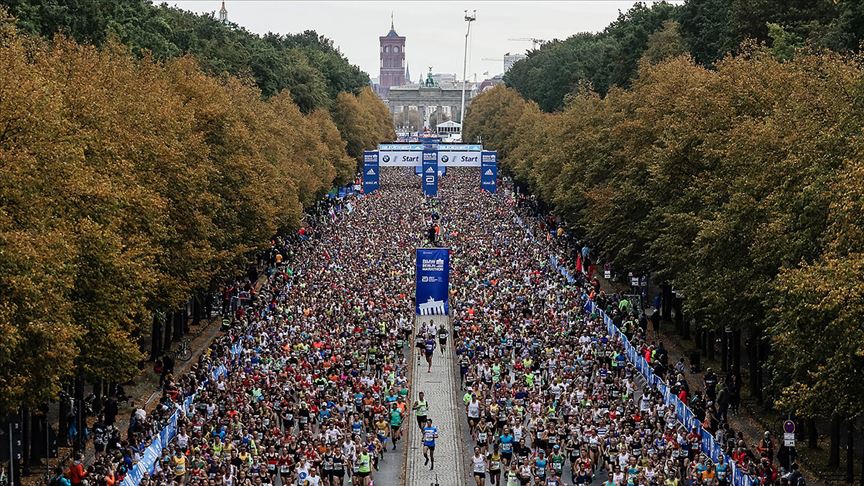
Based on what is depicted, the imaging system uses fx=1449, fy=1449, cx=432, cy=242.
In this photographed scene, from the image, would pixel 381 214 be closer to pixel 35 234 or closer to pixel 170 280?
pixel 170 280

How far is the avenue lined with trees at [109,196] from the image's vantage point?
3131 cm

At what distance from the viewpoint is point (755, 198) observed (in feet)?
145

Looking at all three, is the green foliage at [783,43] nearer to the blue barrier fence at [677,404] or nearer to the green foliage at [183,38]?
the blue barrier fence at [677,404]

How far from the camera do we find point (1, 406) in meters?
31.0

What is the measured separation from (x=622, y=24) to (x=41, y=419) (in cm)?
12724

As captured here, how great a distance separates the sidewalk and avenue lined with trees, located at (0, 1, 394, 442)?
8.04 m

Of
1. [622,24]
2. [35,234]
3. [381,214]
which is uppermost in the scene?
[622,24]

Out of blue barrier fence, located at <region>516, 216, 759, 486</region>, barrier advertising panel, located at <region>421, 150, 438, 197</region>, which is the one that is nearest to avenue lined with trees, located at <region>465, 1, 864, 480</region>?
blue barrier fence, located at <region>516, 216, 759, 486</region>

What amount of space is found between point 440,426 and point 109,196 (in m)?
13.1

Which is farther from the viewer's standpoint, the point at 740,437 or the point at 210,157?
the point at 210,157

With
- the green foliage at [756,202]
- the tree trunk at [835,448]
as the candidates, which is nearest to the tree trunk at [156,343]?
the green foliage at [756,202]

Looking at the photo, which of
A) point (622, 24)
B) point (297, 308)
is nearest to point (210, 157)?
point (297, 308)

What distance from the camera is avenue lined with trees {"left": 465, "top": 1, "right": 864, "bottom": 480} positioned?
32125 mm

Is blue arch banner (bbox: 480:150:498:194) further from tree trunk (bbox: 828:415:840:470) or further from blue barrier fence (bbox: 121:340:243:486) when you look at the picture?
tree trunk (bbox: 828:415:840:470)
